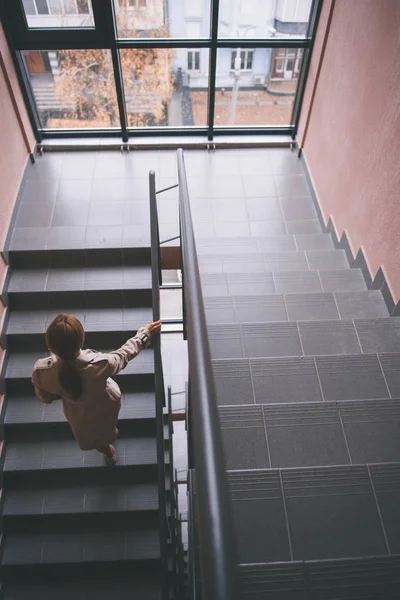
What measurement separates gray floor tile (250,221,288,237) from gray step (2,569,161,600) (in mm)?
2997

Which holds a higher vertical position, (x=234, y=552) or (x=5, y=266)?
(x=5, y=266)

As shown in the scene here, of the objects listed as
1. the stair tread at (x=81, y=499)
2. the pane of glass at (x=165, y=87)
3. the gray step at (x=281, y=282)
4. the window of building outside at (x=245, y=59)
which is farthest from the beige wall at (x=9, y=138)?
the window of building outside at (x=245, y=59)

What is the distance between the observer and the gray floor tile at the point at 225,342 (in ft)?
7.84

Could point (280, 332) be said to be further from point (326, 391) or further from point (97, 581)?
point (97, 581)

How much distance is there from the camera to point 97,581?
317 centimetres

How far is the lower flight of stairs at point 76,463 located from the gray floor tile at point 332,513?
1.84 meters

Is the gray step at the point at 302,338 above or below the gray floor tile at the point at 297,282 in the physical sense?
below

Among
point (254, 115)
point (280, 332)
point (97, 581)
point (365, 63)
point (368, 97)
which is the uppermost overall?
point (254, 115)

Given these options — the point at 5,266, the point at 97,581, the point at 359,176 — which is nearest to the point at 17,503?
the point at 97,581

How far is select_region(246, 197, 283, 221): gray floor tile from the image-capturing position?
4.26 metres

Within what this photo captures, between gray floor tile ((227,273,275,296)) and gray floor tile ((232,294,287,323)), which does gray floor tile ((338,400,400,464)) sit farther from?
gray floor tile ((227,273,275,296))

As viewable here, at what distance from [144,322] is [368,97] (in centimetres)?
243

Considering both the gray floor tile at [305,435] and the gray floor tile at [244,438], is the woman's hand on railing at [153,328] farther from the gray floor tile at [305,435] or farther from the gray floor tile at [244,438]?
the gray floor tile at [305,435]

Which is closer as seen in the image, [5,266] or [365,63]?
[365,63]
